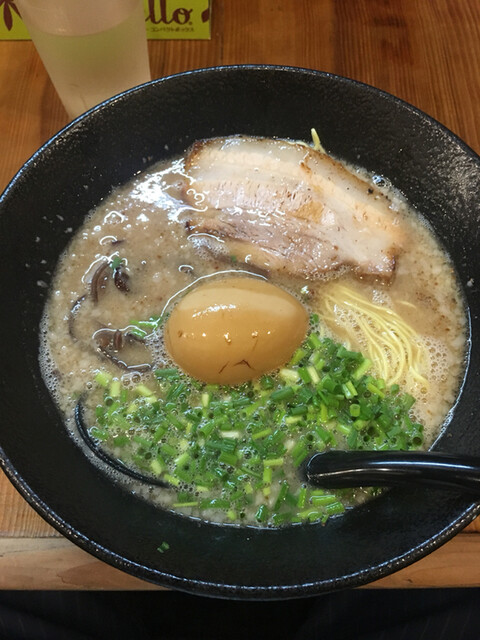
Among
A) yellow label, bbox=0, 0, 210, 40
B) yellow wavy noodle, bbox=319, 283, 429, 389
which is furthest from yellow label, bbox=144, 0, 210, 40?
yellow wavy noodle, bbox=319, 283, 429, 389

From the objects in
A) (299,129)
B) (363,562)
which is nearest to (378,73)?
(299,129)

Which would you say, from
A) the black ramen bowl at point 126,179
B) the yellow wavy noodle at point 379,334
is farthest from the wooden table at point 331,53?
the yellow wavy noodle at point 379,334

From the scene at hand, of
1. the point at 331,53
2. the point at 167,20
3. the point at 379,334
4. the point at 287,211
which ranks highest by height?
the point at 167,20

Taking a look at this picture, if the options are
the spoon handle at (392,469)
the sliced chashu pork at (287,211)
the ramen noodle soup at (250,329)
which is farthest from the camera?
the sliced chashu pork at (287,211)

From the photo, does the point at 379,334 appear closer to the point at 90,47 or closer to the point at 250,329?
the point at 250,329

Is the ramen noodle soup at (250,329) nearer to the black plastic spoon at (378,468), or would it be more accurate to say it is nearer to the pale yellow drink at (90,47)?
the black plastic spoon at (378,468)

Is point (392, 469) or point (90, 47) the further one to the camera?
point (90, 47)

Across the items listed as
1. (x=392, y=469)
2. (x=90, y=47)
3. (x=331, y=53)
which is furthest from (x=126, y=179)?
(x=392, y=469)
